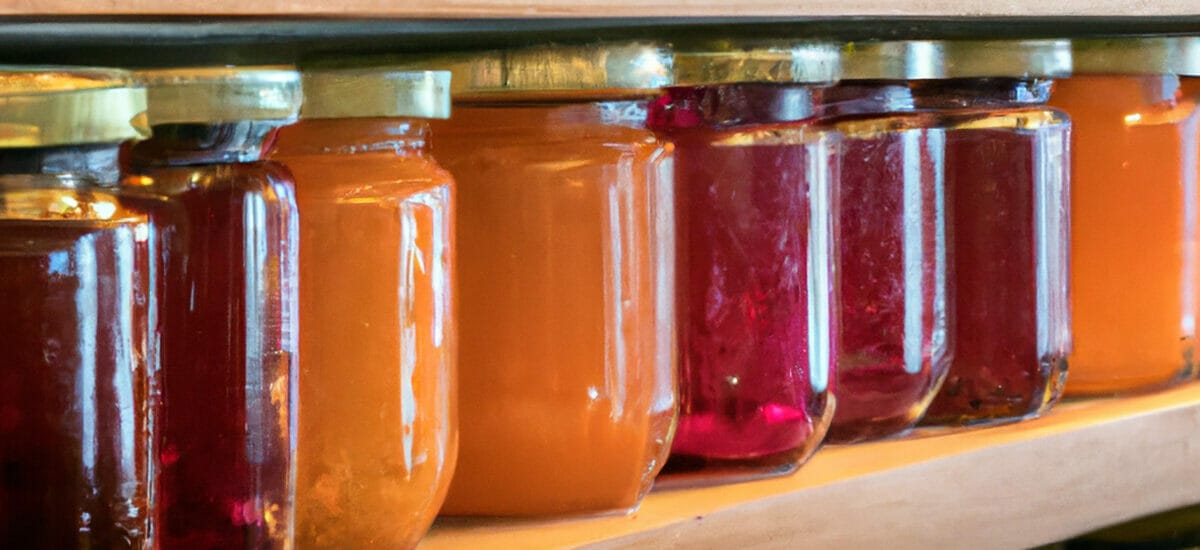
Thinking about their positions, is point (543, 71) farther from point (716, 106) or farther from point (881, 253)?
point (881, 253)

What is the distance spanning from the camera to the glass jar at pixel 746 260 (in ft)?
2.40

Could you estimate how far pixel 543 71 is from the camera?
2.05ft

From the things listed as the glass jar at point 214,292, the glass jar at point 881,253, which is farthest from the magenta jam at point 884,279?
the glass jar at point 214,292

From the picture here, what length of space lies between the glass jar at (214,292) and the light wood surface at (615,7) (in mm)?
46

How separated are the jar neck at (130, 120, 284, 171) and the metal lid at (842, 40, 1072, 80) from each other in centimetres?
36

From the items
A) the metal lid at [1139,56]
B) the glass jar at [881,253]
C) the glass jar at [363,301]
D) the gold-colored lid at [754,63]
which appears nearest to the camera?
the glass jar at [363,301]

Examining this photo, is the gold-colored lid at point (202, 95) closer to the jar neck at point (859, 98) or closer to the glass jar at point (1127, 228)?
the jar neck at point (859, 98)

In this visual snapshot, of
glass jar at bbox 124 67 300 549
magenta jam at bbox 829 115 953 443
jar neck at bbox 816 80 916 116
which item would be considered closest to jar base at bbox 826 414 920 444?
magenta jam at bbox 829 115 953 443

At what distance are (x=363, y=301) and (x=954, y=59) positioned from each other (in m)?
0.40

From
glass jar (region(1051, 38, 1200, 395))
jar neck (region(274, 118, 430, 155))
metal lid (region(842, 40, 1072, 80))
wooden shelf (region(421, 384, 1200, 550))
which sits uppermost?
metal lid (region(842, 40, 1072, 80))

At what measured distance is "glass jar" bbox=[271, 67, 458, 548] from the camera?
22.7 inches

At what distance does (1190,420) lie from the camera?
95 cm

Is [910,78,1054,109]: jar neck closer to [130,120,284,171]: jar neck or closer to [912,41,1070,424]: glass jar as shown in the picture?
[912,41,1070,424]: glass jar

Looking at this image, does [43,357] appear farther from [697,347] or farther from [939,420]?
[939,420]
